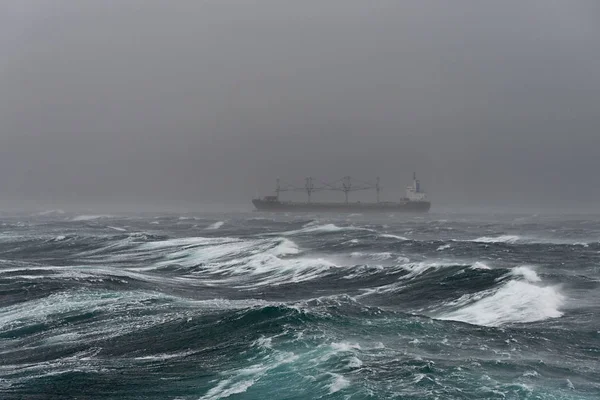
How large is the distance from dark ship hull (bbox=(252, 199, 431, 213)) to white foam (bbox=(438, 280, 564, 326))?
14844 centimetres

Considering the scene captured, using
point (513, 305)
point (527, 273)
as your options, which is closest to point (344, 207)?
point (527, 273)

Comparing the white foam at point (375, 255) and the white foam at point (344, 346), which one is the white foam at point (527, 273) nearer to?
the white foam at point (375, 255)

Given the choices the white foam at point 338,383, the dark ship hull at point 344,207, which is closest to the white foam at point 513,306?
the white foam at point 338,383

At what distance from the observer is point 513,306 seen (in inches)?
1123

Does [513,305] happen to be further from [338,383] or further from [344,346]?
[338,383]

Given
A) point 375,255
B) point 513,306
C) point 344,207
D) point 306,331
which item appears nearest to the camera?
point 306,331

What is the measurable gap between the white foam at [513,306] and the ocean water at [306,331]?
0.29 feet

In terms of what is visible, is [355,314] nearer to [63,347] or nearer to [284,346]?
[284,346]

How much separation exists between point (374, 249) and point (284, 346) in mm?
35036

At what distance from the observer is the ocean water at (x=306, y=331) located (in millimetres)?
17109

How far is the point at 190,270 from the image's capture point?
151 ft

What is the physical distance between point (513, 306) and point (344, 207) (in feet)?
506

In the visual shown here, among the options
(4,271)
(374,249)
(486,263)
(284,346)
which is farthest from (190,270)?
(284,346)

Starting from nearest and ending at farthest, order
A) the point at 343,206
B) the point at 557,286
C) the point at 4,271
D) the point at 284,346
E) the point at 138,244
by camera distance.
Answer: the point at 284,346 < the point at 557,286 < the point at 4,271 < the point at 138,244 < the point at 343,206
